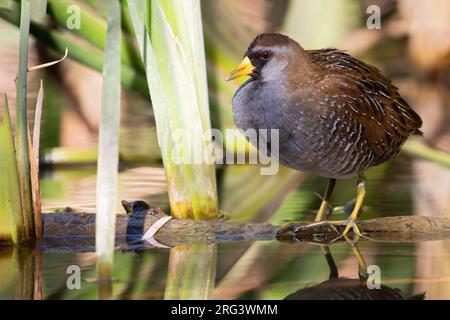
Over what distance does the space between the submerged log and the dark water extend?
3.0 inches

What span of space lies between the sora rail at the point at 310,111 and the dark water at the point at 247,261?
0.33m

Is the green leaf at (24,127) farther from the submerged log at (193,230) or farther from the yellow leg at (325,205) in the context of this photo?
the yellow leg at (325,205)

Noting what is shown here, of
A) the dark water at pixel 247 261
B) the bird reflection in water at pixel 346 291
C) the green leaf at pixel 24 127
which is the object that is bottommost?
the bird reflection in water at pixel 346 291

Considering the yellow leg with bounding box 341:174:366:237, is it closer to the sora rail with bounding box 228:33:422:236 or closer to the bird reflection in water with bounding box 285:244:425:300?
the sora rail with bounding box 228:33:422:236

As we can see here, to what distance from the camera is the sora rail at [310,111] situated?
4426 millimetres

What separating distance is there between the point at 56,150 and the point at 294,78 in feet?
5.51

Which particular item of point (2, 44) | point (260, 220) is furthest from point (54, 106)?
point (260, 220)

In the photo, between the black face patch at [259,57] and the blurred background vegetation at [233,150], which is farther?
the black face patch at [259,57]

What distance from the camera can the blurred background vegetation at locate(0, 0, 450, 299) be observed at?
12.7 ft

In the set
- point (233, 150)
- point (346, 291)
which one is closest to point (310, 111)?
point (346, 291)

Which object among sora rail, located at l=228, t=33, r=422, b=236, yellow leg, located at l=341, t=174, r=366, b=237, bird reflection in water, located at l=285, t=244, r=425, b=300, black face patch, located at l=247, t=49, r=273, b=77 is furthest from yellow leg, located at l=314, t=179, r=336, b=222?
bird reflection in water, located at l=285, t=244, r=425, b=300

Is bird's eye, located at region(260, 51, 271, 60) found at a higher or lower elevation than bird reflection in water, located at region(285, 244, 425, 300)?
higher

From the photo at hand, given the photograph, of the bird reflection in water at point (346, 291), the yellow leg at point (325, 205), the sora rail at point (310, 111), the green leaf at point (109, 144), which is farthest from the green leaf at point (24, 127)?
the yellow leg at point (325, 205)

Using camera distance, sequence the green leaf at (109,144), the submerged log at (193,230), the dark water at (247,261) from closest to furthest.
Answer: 1. the green leaf at (109,144)
2. the dark water at (247,261)
3. the submerged log at (193,230)
